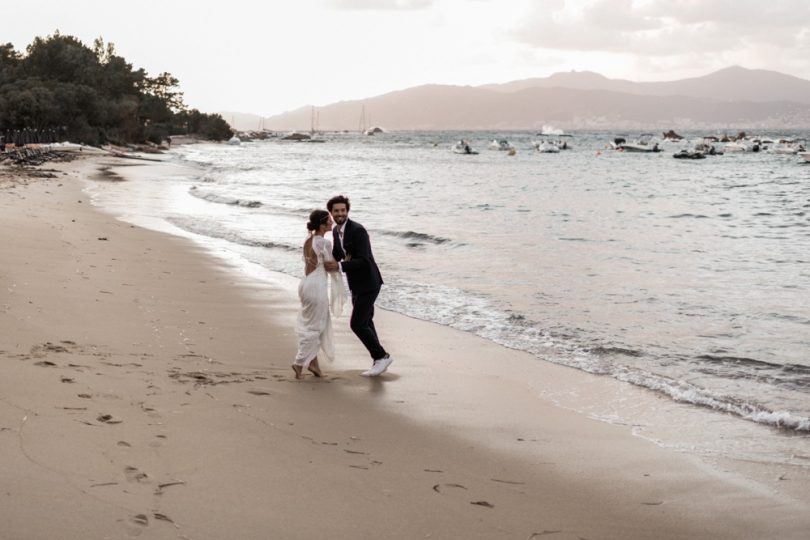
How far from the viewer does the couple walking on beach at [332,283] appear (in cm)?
805

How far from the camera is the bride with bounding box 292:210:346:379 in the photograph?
26.3 ft

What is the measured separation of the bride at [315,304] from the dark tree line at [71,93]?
59103mm

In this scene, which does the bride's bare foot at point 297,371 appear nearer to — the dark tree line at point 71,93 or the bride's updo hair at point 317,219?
the bride's updo hair at point 317,219

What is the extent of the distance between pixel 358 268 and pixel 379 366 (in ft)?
3.30

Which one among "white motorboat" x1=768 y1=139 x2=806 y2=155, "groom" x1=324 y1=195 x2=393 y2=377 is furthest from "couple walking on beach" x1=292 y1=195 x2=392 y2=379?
"white motorboat" x1=768 y1=139 x2=806 y2=155

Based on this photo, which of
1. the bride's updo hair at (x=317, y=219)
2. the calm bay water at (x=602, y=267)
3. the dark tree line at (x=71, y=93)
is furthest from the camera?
the dark tree line at (x=71, y=93)

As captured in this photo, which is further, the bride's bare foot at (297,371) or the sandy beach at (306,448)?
the bride's bare foot at (297,371)

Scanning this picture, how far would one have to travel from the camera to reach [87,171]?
42.3 m

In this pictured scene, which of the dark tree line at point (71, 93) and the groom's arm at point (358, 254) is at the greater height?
the dark tree line at point (71, 93)

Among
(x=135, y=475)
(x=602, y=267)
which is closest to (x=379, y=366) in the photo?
(x=135, y=475)

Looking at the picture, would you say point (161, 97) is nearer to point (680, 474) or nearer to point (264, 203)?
point (264, 203)

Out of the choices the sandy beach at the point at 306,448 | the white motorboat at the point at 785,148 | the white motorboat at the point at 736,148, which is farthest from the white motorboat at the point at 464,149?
the sandy beach at the point at 306,448

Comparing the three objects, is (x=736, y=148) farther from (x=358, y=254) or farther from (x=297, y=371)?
(x=297, y=371)

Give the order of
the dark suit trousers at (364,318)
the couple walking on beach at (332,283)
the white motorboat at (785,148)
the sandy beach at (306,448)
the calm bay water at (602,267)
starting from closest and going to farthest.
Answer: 1. the sandy beach at (306,448)
2. the couple walking on beach at (332,283)
3. the dark suit trousers at (364,318)
4. the calm bay water at (602,267)
5. the white motorboat at (785,148)
